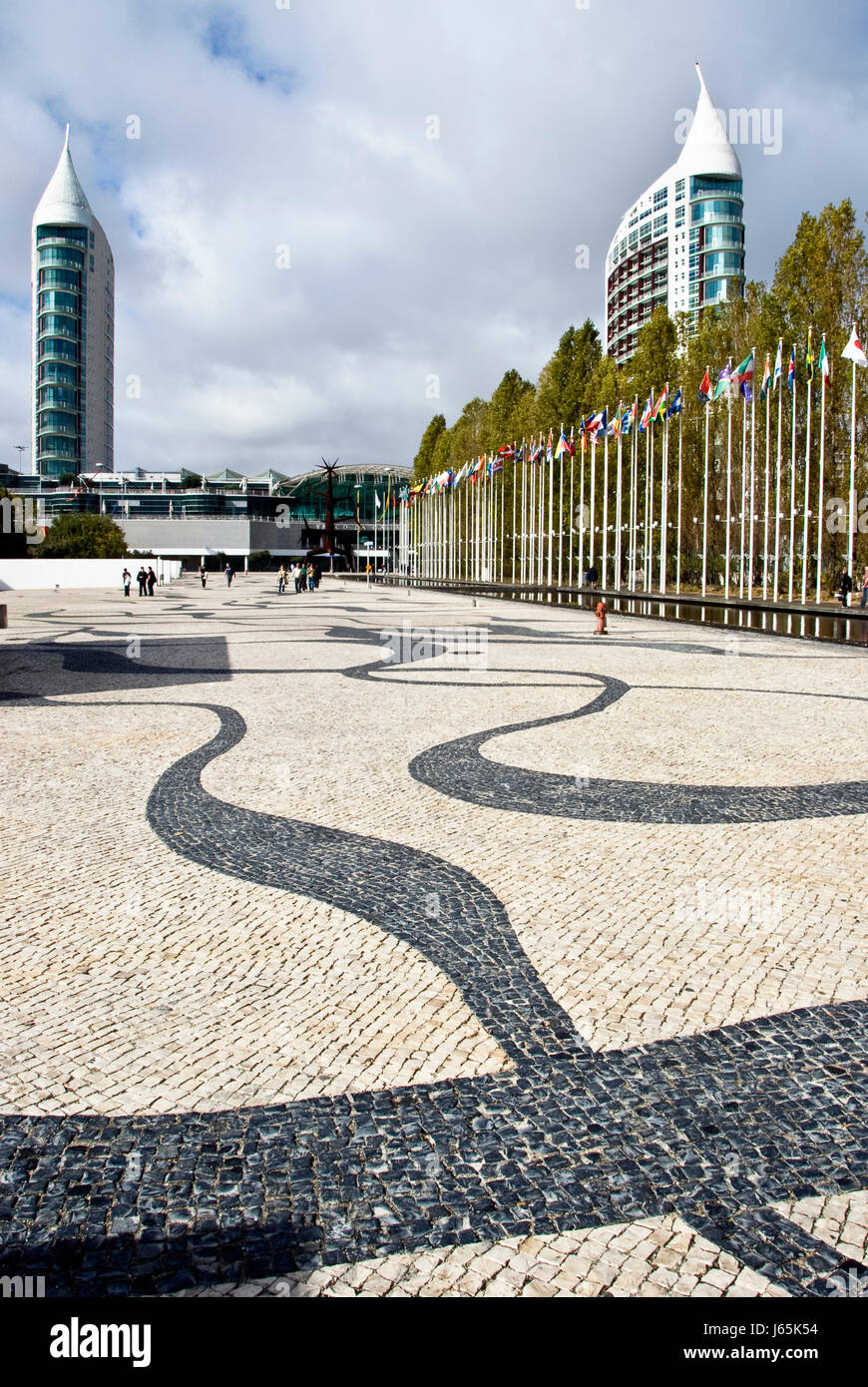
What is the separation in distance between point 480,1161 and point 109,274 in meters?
167

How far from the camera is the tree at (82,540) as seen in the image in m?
71.4

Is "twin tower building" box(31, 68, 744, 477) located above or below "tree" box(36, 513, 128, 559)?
above

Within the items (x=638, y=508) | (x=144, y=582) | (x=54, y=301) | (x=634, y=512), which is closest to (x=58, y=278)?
(x=54, y=301)

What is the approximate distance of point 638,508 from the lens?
5550cm

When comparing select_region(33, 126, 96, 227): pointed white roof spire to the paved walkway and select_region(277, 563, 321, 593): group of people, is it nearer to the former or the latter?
select_region(277, 563, 321, 593): group of people

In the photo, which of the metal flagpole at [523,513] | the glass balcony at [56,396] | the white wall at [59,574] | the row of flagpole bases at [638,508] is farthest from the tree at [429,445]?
the glass balcony at [56,396]

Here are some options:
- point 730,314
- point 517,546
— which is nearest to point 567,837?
point 730,314

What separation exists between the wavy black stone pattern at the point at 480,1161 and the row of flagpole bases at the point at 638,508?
31283 mm

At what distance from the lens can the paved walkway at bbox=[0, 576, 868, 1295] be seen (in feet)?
8.92

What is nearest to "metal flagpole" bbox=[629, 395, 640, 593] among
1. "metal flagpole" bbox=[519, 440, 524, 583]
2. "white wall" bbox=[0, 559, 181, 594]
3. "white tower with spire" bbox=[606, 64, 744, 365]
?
"metal flagpole" bbox=[519, 440, 524, 583]

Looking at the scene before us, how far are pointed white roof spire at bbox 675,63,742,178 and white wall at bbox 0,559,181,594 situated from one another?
89737mm

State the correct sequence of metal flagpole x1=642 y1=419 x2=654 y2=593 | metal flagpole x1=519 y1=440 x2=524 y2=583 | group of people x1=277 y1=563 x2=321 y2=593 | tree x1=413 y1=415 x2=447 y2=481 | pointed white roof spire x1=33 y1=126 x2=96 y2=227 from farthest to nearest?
pointed white roof spire x1=33 y1=126 x2=96 y2=227
tree x1=413 y1=415 x2=447 y2=481
metal flagpole x1=519 y1=440 x2=524 y2=583
group of people x1=277 y1=563 x2=321 y2=593
metal flagpole x1=642 y1=419 x2=654 y2=593

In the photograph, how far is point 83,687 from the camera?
13297 mm

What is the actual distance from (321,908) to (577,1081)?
1.92 m
